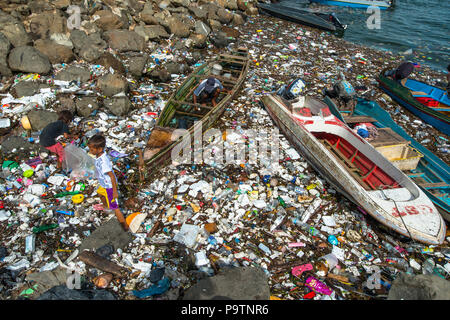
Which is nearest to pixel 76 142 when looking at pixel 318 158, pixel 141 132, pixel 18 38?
pixel 141 132

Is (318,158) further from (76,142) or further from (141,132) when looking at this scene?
(76,142)

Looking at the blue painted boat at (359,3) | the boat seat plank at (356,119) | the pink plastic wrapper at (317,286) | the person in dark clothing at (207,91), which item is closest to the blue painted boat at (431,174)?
the boat seat plank at (356,119)

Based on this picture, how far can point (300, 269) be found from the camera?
471 centimetres

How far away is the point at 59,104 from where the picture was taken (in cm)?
755

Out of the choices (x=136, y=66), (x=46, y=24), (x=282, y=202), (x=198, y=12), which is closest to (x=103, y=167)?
(x=282, y=202)

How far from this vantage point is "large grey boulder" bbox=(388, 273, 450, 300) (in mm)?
3562

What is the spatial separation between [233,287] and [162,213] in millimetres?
2271

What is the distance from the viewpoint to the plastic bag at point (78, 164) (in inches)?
237

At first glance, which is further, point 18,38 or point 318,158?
point 18,38

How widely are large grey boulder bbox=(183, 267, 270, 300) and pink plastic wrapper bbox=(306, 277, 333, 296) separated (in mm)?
1050

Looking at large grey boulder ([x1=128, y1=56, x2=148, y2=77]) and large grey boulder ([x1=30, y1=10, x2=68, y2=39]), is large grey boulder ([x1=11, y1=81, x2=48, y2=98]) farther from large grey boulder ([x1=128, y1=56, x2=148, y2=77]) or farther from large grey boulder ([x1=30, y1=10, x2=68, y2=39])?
large grey boulder ([x1=30, y1=10, x2=68, y2=39])

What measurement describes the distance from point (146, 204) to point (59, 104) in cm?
435

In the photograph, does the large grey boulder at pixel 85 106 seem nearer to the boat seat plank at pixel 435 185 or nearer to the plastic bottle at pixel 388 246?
the plastic bottle at pixel 388 246

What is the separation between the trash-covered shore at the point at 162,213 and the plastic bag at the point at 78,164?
0.08m
